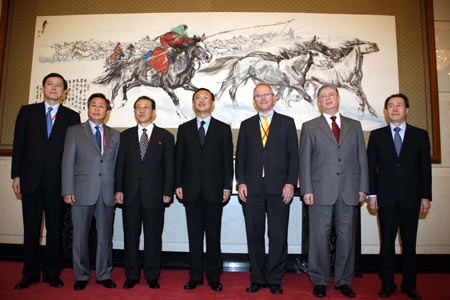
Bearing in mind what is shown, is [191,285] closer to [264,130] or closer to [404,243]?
[264,130]

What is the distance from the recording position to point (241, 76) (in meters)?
3.90

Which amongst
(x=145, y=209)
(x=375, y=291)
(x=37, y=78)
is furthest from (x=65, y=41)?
(x=375, y=291)

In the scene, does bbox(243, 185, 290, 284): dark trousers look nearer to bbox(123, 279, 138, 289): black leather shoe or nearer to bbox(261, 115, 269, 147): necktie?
bbox(261, 115, 269, 147): necktie

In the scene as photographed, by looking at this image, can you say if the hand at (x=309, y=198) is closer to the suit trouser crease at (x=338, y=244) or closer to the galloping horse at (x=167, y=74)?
the suit trouser crease at (x=338, y=244)

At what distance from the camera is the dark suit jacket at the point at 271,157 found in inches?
105

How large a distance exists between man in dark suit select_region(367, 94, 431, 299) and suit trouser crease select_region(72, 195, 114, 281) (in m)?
2.48

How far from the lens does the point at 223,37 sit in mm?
3959

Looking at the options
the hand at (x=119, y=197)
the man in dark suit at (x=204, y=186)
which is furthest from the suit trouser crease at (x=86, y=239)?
the man in dark suit at (x=204, y=186)

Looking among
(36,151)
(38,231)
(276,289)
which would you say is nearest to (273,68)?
(276,289)

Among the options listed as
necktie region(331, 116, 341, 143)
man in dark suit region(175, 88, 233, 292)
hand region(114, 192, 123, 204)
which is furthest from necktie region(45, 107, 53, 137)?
necktie region(331, 116, 341, 143)

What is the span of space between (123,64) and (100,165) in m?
1.80

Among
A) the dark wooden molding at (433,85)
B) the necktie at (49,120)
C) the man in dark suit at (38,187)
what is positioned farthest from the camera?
the dark wooden molding at (433,85)

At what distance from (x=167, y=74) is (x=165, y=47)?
38 cm

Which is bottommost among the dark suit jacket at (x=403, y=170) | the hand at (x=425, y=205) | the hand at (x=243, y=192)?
the hand at (x=425, y=205)
